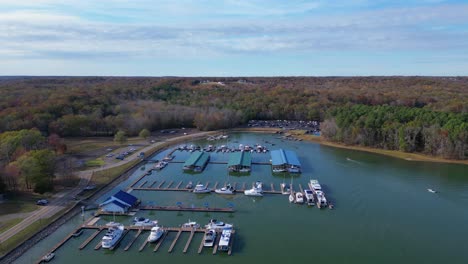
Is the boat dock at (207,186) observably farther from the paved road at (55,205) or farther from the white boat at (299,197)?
the paved road at (55,205)

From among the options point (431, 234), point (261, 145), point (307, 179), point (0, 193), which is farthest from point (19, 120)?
point (431, 234)

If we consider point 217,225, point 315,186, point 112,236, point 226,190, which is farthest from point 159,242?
point 315,186

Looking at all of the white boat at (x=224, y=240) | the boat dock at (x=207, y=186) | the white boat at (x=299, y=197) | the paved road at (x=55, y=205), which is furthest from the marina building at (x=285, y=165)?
the paved road at (x=55, y=205)

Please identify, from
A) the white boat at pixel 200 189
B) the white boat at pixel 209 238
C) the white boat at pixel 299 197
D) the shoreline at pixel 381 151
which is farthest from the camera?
the shoreline at pixel 381 151

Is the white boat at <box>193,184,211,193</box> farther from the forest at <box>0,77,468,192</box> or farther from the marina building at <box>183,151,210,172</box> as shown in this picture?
the forest at <box>0,77,468,192</box>

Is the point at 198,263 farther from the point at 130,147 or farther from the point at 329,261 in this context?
the point at 130,147

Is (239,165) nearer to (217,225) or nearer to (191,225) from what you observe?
(217,225)
